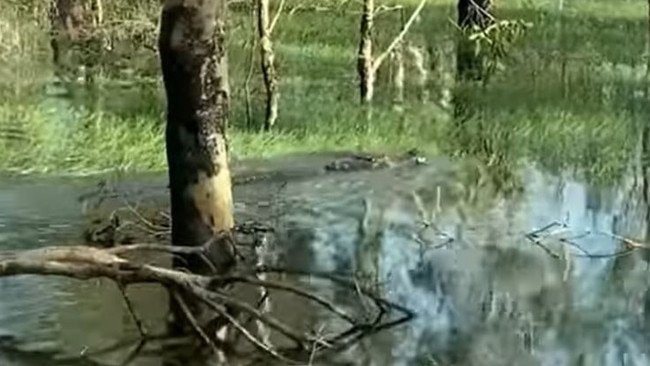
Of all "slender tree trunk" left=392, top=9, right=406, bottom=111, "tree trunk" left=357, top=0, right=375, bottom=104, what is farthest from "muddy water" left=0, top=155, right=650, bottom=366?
"slender tree trunk" left=392, top=9, right=406, bottom=111

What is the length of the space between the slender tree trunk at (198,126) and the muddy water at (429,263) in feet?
1.68

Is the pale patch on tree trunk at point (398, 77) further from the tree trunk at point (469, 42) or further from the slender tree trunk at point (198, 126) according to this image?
the slender tree trunk at point (198, 126)

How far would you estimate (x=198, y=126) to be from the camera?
28.0 feet

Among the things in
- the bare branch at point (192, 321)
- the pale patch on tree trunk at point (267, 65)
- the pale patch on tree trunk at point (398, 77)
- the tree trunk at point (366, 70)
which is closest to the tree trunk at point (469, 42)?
the pale patch on tree trunk at point (398, 77)

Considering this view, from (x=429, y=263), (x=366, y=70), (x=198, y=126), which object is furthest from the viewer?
(x=366, y=70)

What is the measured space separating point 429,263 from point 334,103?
705cm

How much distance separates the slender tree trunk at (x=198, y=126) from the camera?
27.4 ft

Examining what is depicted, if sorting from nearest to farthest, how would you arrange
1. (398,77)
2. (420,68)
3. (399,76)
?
(398,77)
(399,76)
(420,68)

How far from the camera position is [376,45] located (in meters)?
21.2

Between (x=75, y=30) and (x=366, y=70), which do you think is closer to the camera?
(x=366, y=70)

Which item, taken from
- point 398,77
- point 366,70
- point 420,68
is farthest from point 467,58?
point 366,70

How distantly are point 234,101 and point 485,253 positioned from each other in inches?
276

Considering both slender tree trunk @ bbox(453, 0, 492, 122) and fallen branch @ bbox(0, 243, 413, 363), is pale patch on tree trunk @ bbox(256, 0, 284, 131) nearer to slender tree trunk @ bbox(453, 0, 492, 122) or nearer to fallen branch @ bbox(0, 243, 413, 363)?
slender tree trunk @ bbox(453, 0, 492, 122)

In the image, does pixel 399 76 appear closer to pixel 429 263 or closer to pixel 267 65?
pixel 267 65
